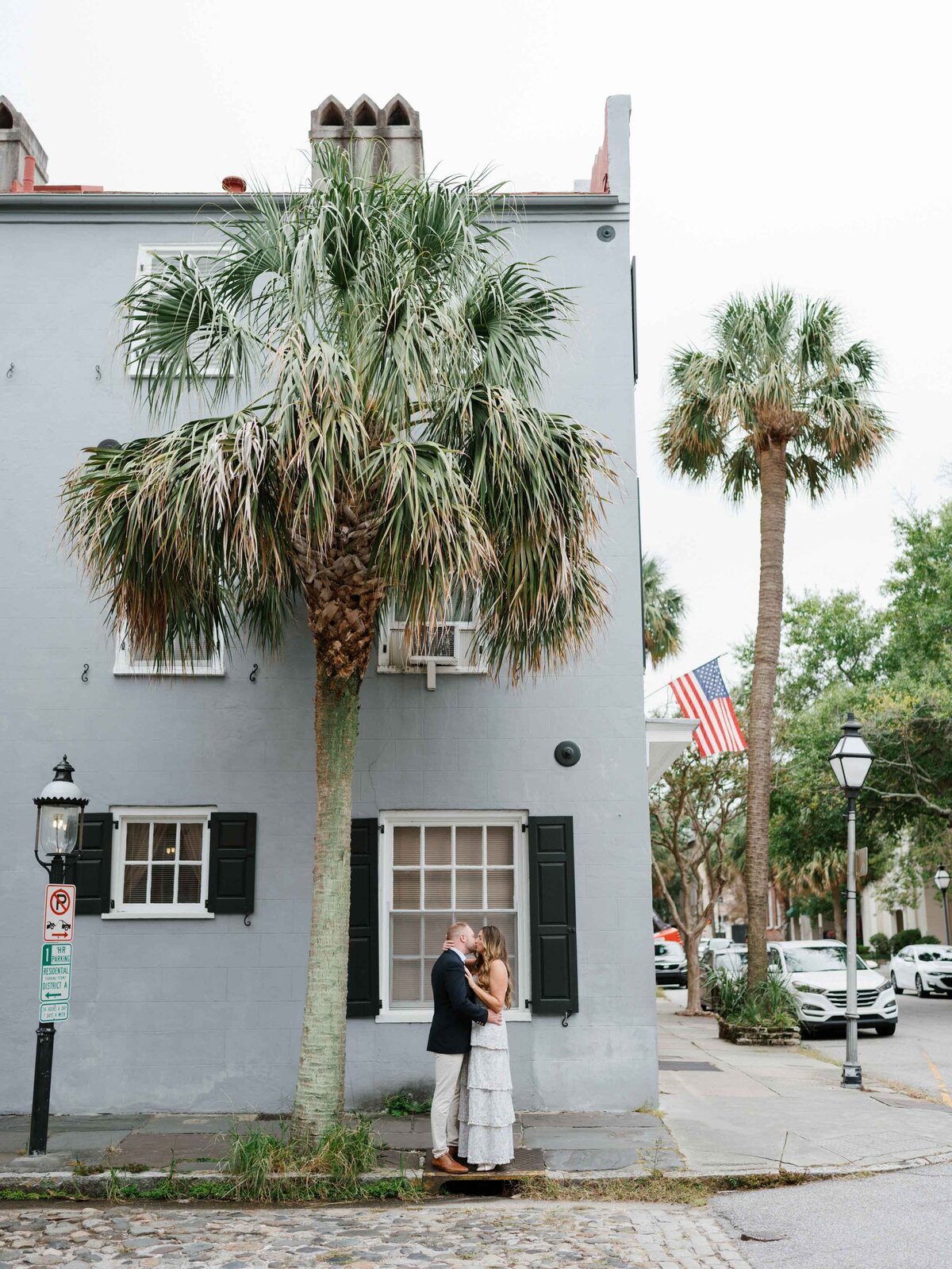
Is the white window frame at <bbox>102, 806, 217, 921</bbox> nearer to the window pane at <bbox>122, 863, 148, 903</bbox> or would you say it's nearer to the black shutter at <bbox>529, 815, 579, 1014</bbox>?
the window pane at <bbox>122, 863, 148, 903</bbox>

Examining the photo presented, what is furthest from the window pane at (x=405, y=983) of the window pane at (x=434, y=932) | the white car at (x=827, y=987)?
the white car at (x=827, y=987)

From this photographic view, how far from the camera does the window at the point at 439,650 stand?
416 inches

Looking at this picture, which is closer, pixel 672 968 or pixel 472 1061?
pixel 472 1061

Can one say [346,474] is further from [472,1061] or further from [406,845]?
[406,845]

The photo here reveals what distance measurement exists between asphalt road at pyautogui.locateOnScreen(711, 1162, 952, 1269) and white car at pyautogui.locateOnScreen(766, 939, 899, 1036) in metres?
9.78

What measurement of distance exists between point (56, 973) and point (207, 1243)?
10.2ft

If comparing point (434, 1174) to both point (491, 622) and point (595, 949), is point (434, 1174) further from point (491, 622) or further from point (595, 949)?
point (491, 622)

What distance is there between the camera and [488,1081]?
306 inches

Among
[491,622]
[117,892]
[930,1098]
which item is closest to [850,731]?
[930,1098]

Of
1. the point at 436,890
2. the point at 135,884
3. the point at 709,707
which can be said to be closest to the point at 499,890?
the point at 436,890

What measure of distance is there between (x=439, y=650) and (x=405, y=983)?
2939mm

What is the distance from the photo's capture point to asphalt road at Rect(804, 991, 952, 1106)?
12.9 m

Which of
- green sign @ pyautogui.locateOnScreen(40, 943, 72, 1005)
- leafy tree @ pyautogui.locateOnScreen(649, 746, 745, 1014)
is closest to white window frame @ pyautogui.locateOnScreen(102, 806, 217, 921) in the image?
green sign @ pyautogui.locateOnScreen(40, 943, 72, 1005)

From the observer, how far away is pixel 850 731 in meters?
13.2
